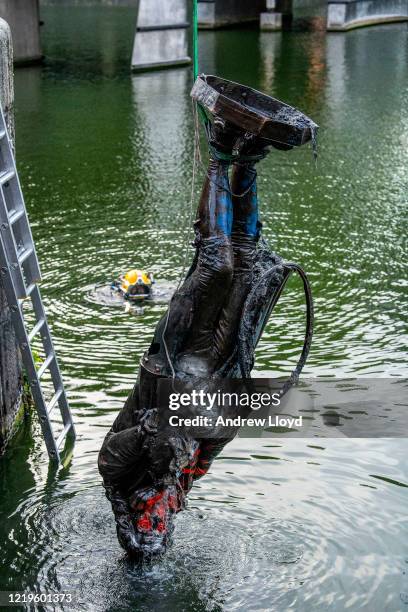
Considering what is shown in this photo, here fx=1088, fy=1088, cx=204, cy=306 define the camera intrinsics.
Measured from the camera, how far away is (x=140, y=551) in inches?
280

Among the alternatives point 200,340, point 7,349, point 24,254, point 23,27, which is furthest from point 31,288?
point 23,27

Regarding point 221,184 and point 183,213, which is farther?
point 183,213

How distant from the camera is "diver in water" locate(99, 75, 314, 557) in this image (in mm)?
6496

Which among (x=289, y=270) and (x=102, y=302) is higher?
(x=289, y=270)

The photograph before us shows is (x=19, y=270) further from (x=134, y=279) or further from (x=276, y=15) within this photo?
(x=276, y=15)

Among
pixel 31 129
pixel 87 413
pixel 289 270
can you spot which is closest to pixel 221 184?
pixel 289 270

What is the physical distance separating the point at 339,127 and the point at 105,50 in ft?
43.9

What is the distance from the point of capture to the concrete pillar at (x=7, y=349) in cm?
850

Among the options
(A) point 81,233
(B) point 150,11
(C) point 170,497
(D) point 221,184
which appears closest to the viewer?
(D) point 221,184

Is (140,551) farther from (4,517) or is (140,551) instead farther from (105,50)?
(105,50)

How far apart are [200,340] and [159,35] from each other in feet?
73.8

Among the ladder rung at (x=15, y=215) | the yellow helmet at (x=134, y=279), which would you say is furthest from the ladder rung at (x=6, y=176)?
the yellow helmet at (x=134, y=279)

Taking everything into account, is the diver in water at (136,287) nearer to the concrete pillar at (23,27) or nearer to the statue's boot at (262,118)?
the statue's boot at (262,118)

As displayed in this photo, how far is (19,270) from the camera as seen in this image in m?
7.95
